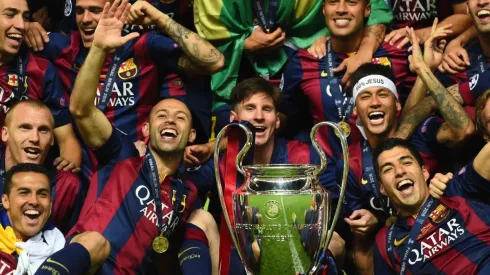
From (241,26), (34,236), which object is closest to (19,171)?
(34,236)

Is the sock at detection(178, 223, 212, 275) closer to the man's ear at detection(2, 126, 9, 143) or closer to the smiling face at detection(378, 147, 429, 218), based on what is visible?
the smiling face at detection(378, 147, 429, 218)

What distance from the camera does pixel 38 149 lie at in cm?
627

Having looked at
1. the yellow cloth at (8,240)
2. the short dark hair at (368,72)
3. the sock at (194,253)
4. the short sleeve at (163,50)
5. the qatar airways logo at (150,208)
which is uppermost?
the short sleeve at (163,50)

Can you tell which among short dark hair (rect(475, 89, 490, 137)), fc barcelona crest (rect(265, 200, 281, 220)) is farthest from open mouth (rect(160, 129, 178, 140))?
fc barcelona crest (rect(265, 200, 281, 220))

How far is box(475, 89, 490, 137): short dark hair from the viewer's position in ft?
19.5

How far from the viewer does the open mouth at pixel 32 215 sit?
19.0 ft

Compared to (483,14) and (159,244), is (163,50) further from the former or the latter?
(483,14)

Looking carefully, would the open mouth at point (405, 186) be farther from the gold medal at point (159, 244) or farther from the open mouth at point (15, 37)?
the open mouth at point (15, 37)

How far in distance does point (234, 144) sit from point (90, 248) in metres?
1.06

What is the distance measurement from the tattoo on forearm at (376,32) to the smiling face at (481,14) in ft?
1.86

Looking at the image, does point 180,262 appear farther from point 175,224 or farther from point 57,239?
point 57,239

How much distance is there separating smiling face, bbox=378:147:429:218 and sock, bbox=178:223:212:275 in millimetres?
945

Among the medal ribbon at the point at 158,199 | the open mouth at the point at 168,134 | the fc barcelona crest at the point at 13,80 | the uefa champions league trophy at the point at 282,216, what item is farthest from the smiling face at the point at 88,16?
the uefa champions league trophy at the point at 282,216

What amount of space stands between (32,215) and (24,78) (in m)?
1.06
